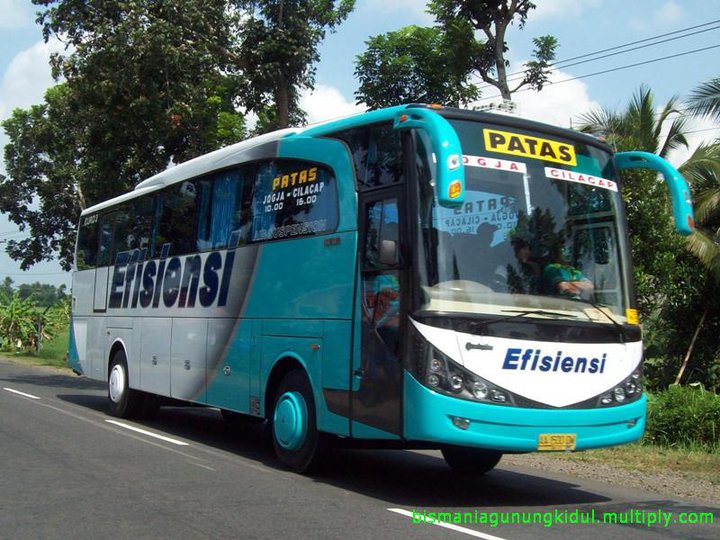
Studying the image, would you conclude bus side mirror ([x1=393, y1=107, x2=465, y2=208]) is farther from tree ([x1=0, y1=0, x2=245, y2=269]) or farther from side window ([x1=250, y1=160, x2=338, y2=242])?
tree ([x1=0, y1=0, x2=245, y2=269])

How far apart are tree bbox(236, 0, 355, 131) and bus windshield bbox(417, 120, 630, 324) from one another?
9.84 m

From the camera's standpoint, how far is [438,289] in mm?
7164

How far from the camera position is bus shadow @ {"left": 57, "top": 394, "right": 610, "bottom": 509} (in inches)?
314

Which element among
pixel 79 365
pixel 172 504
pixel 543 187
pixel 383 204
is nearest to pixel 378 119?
pixel 383 204

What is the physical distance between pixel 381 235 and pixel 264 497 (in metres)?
2.56

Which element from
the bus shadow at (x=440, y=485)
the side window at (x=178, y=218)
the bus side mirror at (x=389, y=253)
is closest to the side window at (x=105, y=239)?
the side window at (x=178, y=218)

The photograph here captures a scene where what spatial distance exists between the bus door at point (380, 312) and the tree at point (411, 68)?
869 centimetres

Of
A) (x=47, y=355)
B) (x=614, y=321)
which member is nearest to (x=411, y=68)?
(x=614, y=321)

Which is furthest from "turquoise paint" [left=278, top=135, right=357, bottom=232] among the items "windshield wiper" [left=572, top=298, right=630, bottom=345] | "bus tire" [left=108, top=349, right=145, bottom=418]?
"bus tire" [left=108, top=349, right=145, bottom=418]

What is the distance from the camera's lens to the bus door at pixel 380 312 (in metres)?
7.35

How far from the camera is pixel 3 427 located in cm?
1159

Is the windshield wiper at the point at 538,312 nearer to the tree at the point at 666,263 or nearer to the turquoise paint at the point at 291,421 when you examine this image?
the turquoise paint at the point at 291,421

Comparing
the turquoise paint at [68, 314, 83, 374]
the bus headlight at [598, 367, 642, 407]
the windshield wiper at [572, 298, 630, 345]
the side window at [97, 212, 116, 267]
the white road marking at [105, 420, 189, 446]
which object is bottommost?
the white road marking at [105, 420, 189, 446]

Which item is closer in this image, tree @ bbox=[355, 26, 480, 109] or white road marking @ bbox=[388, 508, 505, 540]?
white road marking @ bbox=[388, 508, 505, 540]
